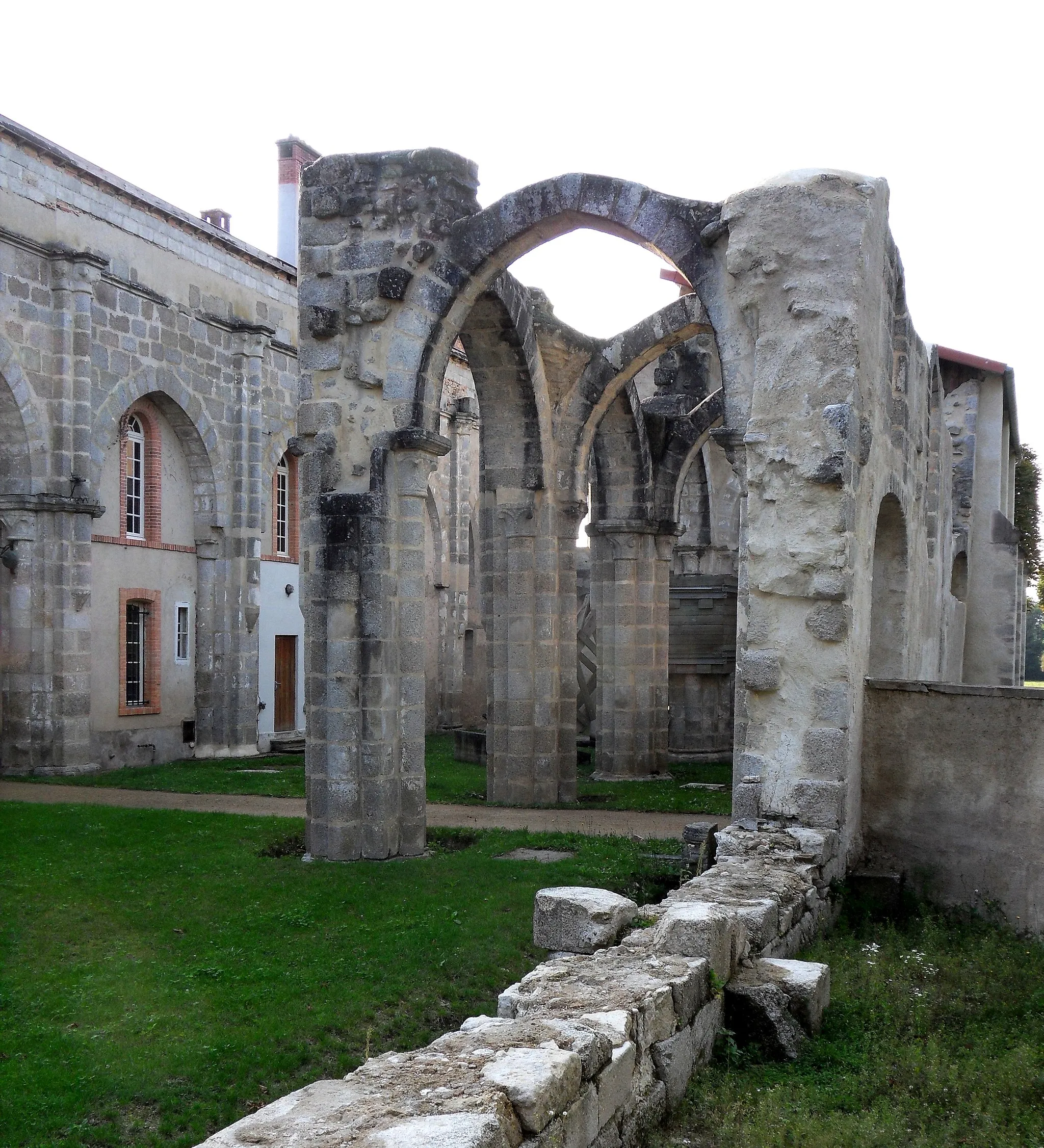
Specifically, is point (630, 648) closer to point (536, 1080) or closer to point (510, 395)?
point (510, 395)

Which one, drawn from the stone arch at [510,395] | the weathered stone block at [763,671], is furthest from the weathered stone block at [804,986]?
the stone arch at [510,395]

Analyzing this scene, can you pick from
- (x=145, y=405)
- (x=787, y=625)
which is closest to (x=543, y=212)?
(x=787, y=625)

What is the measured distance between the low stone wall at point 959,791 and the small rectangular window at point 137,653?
12.2 m

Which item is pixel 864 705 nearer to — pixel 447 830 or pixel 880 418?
pixel 880 418

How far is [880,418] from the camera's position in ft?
28.2

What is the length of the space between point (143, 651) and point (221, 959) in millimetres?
11251

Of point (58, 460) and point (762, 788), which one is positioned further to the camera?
point (58, 460)

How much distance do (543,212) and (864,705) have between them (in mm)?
4941

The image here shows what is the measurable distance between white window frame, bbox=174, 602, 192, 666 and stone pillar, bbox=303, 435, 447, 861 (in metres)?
8.86

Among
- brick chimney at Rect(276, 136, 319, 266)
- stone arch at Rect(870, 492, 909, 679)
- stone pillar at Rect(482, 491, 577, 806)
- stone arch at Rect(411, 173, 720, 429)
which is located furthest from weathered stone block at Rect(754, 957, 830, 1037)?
brick chimney at Rect(276, 136, 319, 266)

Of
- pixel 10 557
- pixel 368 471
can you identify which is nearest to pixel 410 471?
pixel 368 471

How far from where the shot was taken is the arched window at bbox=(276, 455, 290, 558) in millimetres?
20406

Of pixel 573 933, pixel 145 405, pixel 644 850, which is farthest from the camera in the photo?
pixel 145 405

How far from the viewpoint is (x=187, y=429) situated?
17781 mm
